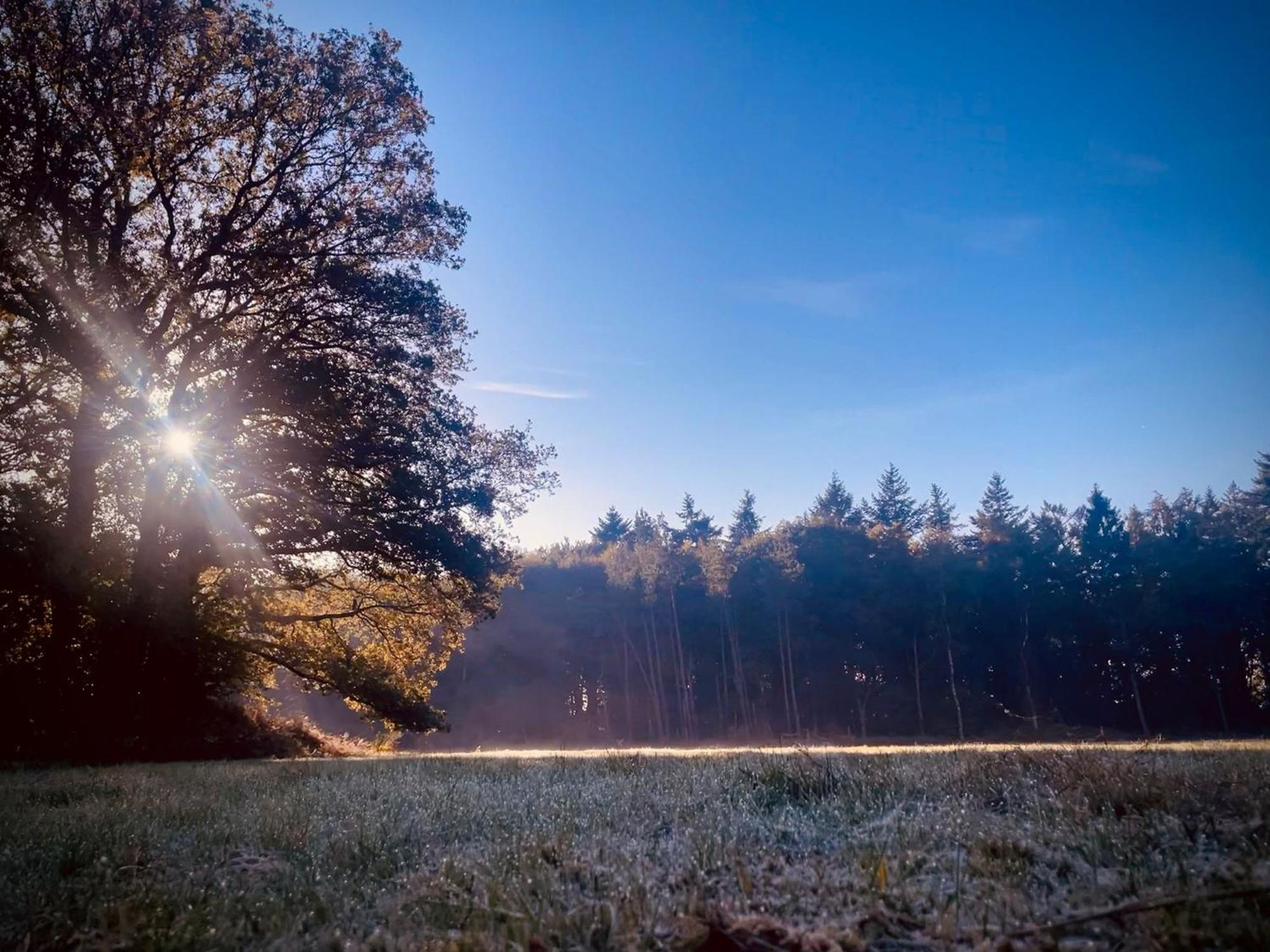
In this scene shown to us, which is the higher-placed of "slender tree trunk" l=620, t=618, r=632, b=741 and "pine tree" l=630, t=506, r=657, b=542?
"pine tree" l=630, t=506, r=657, b=542

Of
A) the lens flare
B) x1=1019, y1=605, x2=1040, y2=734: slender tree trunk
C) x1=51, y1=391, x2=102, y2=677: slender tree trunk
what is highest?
the lens flare

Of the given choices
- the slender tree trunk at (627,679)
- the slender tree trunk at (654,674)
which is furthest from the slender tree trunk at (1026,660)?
Answer: the slender tree trunk at (627,679)

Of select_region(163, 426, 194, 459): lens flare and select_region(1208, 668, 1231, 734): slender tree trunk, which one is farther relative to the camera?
select_region(1208, 668, 1231, 734): slender tree trunk

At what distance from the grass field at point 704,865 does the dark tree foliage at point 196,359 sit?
10812mm

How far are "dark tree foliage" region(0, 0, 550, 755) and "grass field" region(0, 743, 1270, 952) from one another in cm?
1081

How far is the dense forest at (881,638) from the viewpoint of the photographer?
49.3m

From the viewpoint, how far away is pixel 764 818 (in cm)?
400

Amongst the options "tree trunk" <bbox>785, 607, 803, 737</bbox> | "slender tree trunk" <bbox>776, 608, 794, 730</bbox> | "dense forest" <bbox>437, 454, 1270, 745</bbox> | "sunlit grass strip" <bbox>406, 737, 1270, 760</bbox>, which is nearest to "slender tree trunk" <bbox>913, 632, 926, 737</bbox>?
"dense forest" <bbox>437, 454, 1270, 745</bbox>

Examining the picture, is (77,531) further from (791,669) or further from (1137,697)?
(1137,697)

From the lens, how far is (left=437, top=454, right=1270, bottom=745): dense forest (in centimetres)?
4928

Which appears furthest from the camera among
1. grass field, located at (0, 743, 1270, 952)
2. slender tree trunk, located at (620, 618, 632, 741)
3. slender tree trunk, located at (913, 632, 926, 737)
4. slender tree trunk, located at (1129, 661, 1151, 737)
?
slender tree trunk, located at (620, 618, 632, 741)

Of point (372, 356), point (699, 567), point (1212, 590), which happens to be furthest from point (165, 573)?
point (1212, 590)

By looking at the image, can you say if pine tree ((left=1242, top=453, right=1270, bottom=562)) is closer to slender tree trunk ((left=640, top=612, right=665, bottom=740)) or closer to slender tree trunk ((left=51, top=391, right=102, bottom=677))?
slender tree trunk ((left=640, top=612, right=665, bottom=740))

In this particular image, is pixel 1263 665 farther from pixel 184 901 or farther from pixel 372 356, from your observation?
pixel 184 901
